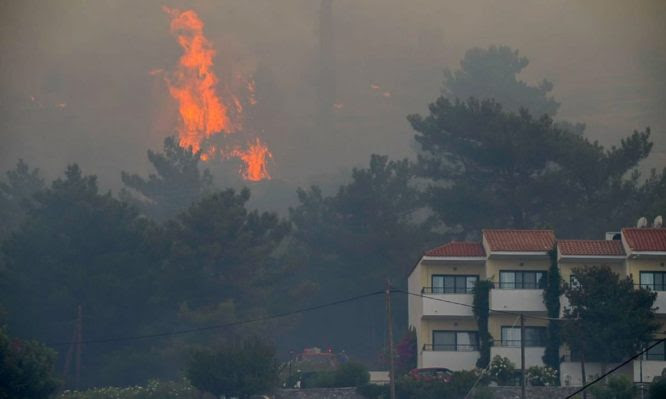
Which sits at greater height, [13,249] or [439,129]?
[439,129]

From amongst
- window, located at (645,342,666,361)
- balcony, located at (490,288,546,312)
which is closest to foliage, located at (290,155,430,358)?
balcony, located at (490,288,546,312)

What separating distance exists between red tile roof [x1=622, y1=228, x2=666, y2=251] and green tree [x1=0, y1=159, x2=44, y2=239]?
233 feet

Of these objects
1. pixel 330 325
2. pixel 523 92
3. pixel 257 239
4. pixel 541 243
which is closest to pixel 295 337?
pixel 330 325

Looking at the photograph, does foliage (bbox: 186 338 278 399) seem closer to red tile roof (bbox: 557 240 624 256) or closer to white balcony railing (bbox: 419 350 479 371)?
white balcony railing (bbox: 419 350 479 371)

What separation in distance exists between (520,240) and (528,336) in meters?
6.97

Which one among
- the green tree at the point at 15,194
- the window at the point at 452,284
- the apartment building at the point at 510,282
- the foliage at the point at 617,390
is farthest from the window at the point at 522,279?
the green tree at the point at 15,194

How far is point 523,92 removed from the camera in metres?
190

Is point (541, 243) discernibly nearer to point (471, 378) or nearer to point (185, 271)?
point (471, 378)

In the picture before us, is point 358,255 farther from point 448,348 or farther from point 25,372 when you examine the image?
point 25,372

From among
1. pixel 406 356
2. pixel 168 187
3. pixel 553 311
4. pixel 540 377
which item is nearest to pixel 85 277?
pixel 406 356

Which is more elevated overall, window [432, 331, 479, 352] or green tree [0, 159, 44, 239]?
green tree [0, 159, 44, 239]

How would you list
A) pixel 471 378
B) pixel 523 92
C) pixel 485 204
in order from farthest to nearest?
pixel 523 92 → pixel 485 204 → pixel 471 378

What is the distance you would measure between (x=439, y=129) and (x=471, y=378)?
155 ft

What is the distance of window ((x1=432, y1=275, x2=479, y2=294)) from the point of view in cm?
9350
